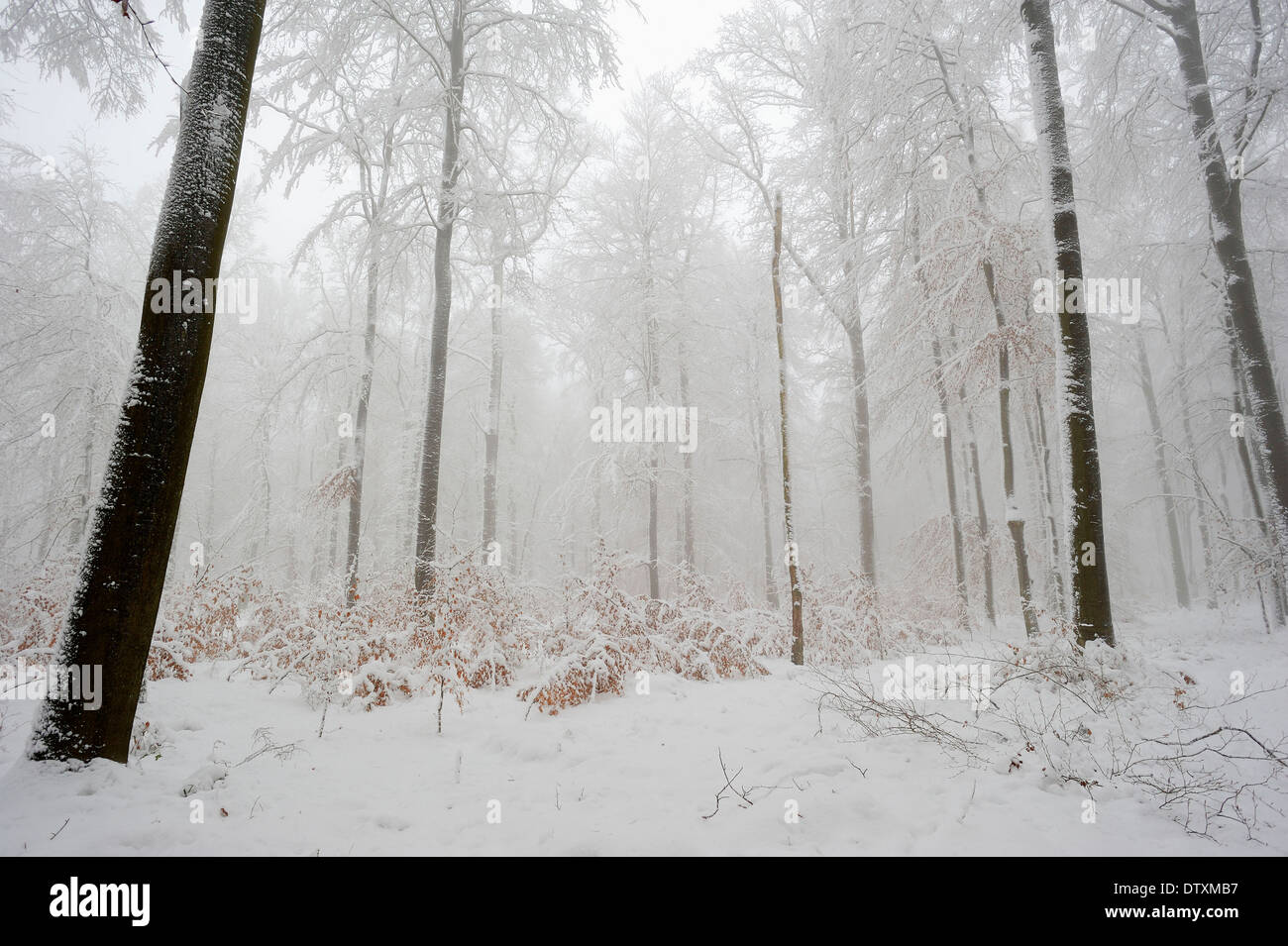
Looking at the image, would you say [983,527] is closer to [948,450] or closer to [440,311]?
[948,450]

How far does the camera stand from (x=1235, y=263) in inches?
344

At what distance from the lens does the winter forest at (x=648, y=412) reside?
334cm

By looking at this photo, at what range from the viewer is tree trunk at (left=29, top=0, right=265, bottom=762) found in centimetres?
328

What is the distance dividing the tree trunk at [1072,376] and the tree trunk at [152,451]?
8.24 metres

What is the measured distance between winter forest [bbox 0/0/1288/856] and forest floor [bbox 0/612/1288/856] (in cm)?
4

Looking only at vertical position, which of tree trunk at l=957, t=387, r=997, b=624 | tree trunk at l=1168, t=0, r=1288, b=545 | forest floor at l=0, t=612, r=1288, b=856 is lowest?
forest floor at l=0, t=612, r=1288, b=856

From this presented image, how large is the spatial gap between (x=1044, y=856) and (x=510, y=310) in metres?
18.3

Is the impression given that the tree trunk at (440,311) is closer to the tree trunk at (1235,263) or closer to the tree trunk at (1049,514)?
the tree trunk at (1235,263)

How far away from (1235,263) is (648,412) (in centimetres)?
1012

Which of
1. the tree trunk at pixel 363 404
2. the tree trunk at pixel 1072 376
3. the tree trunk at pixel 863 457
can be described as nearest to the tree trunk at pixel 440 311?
the tree trunk at pixel 363 404

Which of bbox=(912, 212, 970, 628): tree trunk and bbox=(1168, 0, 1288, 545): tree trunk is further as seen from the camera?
bbox=(912, 212, 970, 628): tree trunk

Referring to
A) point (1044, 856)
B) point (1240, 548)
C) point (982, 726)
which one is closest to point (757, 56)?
point (1240, 548)

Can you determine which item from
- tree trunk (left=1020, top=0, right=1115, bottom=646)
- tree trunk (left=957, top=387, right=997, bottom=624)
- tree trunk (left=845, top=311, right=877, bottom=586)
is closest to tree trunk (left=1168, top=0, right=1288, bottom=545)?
tree trunk (left=1020, top=0, right=1115, bottom=646)

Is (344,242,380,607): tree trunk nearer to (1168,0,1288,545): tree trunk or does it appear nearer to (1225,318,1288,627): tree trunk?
(1168,0,1288,545): tree trunk
